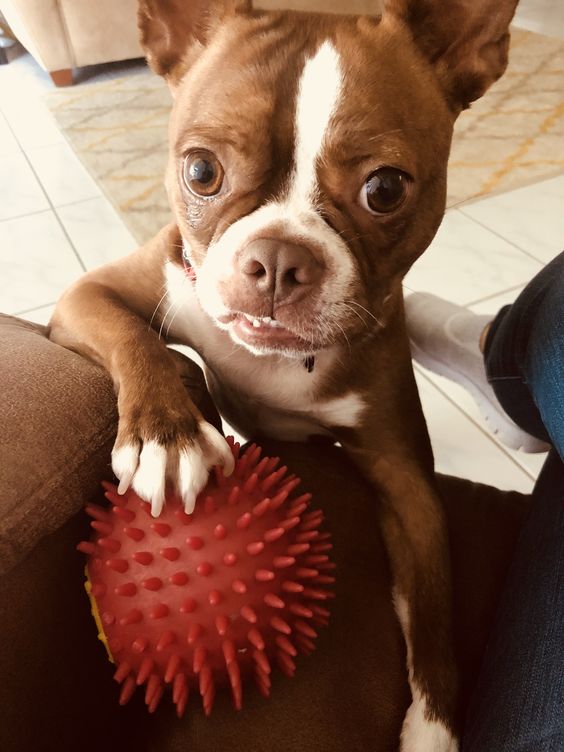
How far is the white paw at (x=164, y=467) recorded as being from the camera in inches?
31.0

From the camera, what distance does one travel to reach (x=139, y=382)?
90cm

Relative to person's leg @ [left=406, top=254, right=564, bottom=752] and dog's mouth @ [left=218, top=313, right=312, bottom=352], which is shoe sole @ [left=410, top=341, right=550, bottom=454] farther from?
dog's mouth @ [left=218, top=313, right=312, bottom=352]

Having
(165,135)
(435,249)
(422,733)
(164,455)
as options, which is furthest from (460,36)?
(165,135)

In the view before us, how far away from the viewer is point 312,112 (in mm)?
975

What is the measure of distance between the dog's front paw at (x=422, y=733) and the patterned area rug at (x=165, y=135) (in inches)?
90.2

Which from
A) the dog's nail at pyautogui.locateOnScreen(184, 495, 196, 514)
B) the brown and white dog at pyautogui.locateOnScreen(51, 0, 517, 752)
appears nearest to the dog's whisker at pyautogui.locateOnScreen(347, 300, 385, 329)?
the brown and white dog at pyautogui.locateOnScreen(51, 0, 517, 752)

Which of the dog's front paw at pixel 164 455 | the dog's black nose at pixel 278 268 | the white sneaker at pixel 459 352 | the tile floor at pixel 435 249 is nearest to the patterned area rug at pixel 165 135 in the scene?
the tile floor at pixel 435 249

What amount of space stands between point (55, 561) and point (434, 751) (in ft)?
1.98

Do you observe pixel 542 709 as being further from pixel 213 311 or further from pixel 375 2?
pixel 375 2

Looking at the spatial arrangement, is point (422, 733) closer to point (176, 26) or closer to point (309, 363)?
point (309, 363)

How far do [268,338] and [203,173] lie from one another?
0.30 meters

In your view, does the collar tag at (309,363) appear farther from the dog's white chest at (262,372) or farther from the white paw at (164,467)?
the white paw at (164,467)

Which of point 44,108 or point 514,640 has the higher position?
point 514,640

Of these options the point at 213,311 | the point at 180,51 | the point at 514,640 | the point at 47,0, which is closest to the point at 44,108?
the point at 47,0
